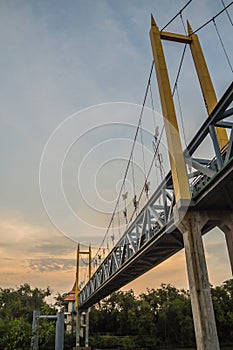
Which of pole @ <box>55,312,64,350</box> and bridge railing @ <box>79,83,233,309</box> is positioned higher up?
bridge railing @ <box>79,83,233,309</box>

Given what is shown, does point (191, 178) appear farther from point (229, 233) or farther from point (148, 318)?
point (148, 318)

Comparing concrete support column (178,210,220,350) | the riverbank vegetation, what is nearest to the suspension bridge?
concrete support column (178,210,220,350)

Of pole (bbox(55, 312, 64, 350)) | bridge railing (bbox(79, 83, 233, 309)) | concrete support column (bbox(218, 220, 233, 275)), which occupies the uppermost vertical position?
bridge railing (bbox(79, 83, 233, 309))

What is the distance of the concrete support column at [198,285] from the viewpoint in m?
5.96

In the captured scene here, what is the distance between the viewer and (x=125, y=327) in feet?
163

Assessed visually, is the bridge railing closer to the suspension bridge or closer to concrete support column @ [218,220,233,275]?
the suspension bridge

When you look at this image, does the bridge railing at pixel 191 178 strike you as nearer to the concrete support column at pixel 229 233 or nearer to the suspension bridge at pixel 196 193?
the suspension bridge at pixel 196 193

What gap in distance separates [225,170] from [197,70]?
5660 millimetres

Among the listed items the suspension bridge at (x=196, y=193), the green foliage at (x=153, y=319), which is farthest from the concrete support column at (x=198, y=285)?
the green foliage at (x=153, y=319)

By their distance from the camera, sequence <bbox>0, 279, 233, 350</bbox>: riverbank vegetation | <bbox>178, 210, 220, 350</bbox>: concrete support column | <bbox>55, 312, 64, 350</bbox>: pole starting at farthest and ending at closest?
<bbox>0, 279, 233, 350</bbox>: riverbank vegetation → <bbox>55, 312, 64, 350</bbox>: pole → <bbox>178, 210, 220, 350</bbox>: concrete support column

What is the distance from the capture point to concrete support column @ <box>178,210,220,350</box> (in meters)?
5.96

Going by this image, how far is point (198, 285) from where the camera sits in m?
6.34

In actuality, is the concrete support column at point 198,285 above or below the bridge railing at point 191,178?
below

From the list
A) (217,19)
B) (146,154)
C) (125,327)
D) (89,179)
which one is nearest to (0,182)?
(89,179)
